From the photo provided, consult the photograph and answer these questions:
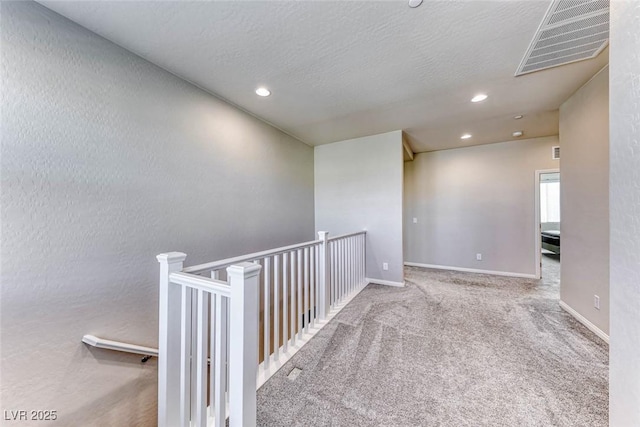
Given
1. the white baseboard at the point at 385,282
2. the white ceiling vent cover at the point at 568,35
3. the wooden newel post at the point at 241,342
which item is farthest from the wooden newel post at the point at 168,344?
the white baseboard at the point at 385,282

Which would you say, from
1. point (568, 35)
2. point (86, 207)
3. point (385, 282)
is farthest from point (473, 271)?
point (86, 207)

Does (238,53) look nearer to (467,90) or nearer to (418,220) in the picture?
(467,90)

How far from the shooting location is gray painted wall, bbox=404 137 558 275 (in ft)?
13.5

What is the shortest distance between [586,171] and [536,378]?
219 cm

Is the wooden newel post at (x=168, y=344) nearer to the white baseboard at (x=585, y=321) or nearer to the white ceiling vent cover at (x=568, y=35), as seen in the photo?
the white ceiling vent cover at (x=568, y=35)

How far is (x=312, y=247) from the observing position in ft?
8.43

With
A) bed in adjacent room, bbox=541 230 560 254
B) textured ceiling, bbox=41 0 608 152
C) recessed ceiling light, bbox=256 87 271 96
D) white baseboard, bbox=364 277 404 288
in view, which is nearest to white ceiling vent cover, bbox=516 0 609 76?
textured ceiling, bbox=41 0 608 152

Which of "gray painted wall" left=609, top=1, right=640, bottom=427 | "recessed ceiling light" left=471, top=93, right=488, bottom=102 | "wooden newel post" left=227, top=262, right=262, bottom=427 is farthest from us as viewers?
"recessed ceiling light" left=471, top=93, right=488, bottom=102

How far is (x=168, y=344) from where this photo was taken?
1311 mm

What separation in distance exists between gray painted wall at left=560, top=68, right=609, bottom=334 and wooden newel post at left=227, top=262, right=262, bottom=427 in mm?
3169

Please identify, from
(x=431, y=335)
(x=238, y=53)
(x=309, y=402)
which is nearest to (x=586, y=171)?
(x=431, y=335)

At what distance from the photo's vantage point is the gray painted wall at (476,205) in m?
4.12

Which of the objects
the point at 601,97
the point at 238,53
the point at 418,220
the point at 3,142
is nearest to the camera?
the point at 3,142

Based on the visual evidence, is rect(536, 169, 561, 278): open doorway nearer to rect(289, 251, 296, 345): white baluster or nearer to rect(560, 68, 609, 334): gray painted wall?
rect(560, 68, 609, 334): gray painted wall
